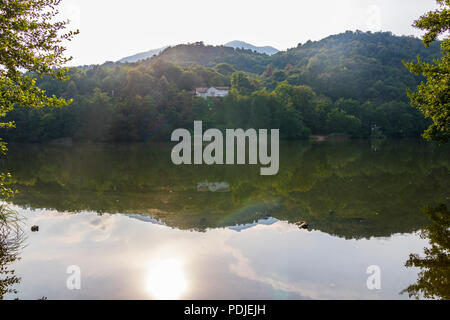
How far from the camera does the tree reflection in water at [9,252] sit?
784cm

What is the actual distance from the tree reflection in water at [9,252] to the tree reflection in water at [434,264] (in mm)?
8170

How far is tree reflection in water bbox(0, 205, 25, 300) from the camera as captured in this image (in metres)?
7.84

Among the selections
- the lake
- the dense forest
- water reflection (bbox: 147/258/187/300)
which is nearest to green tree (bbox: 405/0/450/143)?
the lake

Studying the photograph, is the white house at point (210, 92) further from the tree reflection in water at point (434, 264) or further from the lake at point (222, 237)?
the tree reflection in water at point (434, 264)

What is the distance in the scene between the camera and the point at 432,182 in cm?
2125

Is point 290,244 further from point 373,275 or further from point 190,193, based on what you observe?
point 190,193

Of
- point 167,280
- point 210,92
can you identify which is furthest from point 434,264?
point 210,92

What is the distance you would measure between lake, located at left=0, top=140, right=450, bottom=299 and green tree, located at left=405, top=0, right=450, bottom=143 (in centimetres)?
354

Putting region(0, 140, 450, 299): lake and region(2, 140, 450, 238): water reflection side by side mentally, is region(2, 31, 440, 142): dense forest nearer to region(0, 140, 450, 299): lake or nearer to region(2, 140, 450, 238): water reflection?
region(2, 140, 450, 238): water reflection

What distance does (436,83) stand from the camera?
566 inches

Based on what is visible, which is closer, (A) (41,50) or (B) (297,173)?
(A) (41,50)

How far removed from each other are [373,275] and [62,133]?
8382cm

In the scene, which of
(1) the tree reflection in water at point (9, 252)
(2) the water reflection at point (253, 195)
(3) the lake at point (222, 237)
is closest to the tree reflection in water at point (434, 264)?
(3) the lake at point (222, 237)
